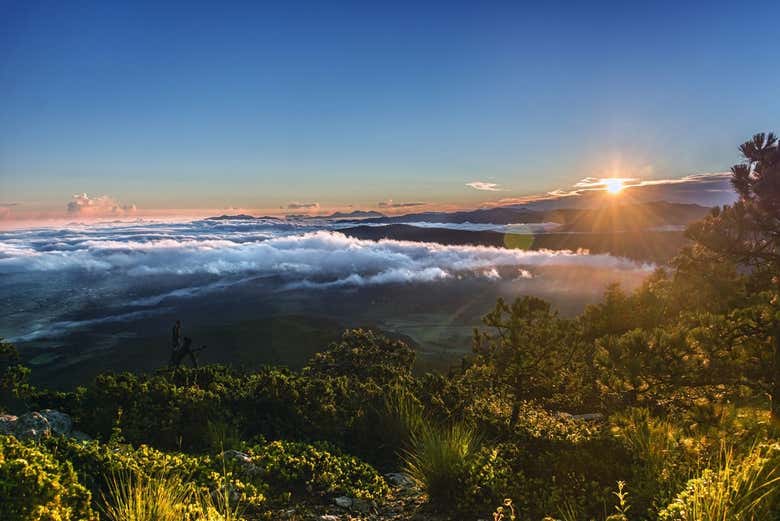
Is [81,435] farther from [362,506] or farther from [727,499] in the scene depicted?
[727,499]

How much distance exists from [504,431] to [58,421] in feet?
29.6

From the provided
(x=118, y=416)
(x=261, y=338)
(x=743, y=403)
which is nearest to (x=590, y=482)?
(x=743, y=403)

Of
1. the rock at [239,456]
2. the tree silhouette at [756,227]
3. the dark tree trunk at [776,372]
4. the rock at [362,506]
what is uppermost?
the tree silhouette at [756,227]

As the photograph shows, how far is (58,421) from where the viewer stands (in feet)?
27.8

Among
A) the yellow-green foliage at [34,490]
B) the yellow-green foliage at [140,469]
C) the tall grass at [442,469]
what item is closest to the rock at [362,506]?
the tall grass at [442,469]

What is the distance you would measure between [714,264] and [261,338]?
533 ft

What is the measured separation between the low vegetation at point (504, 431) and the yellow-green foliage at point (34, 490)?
2 cm

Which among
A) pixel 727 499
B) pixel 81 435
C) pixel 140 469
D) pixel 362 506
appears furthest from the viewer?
pixel 81 435

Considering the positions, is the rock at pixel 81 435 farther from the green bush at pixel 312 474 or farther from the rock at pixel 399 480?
the rock at pixel 399 480

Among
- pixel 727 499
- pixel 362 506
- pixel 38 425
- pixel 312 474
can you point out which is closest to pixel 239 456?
pixel 312 474

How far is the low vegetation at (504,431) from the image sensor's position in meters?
4.69

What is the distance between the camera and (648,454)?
6312 mm

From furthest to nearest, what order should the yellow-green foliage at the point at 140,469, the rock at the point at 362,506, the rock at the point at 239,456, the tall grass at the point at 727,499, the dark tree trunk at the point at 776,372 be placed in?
the dark tree trunk at the point at 776,372, the rock at the point at 239,456, the rock at the point at 362,506, the yellow-green foliage at the point at 140,469, the tall grass at the point at 727,499

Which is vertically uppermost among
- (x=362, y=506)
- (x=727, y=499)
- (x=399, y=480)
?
(x=727, y=499)
